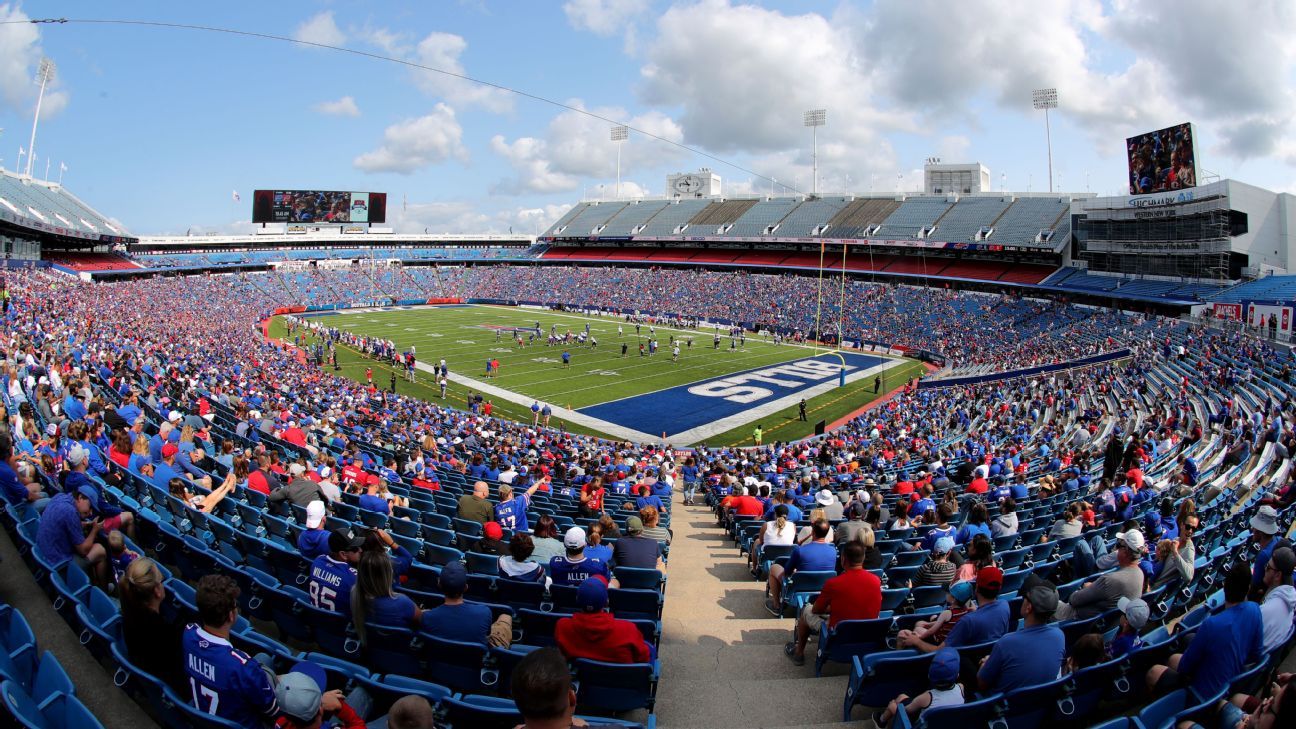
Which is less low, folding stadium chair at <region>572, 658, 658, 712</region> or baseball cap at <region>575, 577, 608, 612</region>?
baseball cap at <region>575, 577, 608, 612</region>

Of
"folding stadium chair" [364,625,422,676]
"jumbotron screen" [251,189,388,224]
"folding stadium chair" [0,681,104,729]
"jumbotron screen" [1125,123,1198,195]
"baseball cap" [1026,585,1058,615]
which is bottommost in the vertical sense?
"folding stadium chair" [364,625,422,676]

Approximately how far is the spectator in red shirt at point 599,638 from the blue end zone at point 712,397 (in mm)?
24683

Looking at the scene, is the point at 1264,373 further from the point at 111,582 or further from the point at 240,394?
the point at 240,394

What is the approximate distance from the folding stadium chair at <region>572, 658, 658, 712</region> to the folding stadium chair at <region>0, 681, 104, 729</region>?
2.64 meters

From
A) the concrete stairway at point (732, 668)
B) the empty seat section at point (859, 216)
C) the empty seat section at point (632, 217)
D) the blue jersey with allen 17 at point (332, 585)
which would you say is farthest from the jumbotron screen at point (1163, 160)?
the empty seat section at point (632, 217)

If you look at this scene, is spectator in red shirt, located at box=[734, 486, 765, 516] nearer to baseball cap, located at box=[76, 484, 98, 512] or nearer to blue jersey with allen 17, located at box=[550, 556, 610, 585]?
blue jersey with allen 17, located at box=[550, 556, 610, 585]

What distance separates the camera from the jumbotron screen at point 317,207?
310ft

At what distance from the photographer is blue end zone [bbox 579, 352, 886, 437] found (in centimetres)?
3156

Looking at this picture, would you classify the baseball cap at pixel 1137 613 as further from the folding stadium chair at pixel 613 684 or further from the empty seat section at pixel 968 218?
the empty seat section at pixel 968 218

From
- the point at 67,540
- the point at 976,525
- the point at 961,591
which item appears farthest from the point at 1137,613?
the point at 67,540

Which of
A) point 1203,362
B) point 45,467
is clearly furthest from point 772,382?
point 45,467

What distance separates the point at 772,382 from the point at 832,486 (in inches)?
1004

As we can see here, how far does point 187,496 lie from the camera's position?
27.0ft

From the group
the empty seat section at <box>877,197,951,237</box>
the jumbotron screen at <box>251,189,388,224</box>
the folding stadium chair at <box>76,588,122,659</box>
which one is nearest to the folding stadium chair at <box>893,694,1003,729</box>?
the folding stadium chair at <box>76,588,122,659</box>
